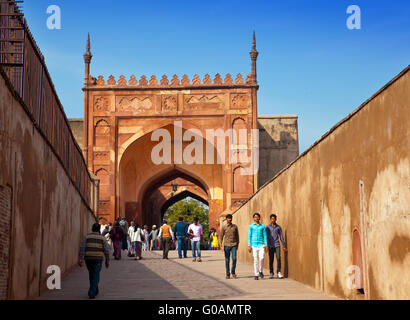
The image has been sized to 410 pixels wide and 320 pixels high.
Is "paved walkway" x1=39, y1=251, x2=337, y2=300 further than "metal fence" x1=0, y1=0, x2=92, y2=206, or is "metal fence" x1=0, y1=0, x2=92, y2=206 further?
"paved walkway" x1=39, y1=251, x2=337, y2=300

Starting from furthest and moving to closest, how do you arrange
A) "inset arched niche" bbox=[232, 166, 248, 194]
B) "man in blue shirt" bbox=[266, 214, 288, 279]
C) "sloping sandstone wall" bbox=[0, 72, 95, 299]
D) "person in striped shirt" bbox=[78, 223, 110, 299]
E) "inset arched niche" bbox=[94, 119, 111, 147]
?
"inset arched niche" bbox=[94, 119, 111, 147], "inset arched niche" bbox=[232, 166, 248, 194], "man in blue shirt" bbox=[266, 214, 288, 279], "person in striped shirt" bbox=[78, 223, 110, 299], "sloping sandstone wall" bbox=[0, 72, 95, 299]

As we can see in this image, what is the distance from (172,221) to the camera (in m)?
57.7

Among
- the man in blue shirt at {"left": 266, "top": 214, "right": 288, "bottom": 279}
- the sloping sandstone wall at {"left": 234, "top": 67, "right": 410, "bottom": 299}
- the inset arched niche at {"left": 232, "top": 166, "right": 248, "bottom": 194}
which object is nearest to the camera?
the sloping sandstone wall at {"left": 234, "top": 67, "right": 410, "bottom": 299}

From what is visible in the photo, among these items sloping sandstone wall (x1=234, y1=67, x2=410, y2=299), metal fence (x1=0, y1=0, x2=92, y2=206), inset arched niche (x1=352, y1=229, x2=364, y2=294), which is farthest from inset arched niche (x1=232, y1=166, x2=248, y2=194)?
inset arched niche (x1=352, y1=229, x2=364, y2=294)

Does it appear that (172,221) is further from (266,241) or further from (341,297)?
(341,297)

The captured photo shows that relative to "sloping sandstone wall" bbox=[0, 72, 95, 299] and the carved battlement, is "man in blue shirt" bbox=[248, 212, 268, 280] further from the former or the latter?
the carved battlement

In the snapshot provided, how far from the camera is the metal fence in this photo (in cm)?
657

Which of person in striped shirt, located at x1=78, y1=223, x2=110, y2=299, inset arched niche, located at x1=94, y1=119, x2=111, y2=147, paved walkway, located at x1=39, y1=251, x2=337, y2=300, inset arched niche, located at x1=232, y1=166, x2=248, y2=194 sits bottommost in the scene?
paved walkway, located at x1=39, y1=251, x2=337, y2=300

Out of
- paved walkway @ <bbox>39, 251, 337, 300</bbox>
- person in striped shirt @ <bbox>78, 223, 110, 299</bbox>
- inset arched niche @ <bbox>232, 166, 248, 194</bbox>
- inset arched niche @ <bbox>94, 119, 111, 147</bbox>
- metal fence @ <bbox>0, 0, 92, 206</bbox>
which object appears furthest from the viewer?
inset arched niche @ <bbox>94, 119, 111, 147</bbox>

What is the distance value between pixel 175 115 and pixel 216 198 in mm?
4369

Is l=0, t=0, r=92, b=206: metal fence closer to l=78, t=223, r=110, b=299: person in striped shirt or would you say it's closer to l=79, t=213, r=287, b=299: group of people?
l=78, t=223, r=110, b=299: person in striped shirt

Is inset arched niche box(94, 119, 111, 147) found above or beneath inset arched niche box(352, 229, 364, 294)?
above

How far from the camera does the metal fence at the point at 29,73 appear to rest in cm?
657

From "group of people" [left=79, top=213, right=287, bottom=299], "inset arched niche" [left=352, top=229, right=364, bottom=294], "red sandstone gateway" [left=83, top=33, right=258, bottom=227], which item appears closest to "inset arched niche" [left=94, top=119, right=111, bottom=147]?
"red sandstone gateway" [left=83, top=33, right=258, bottom=227]
